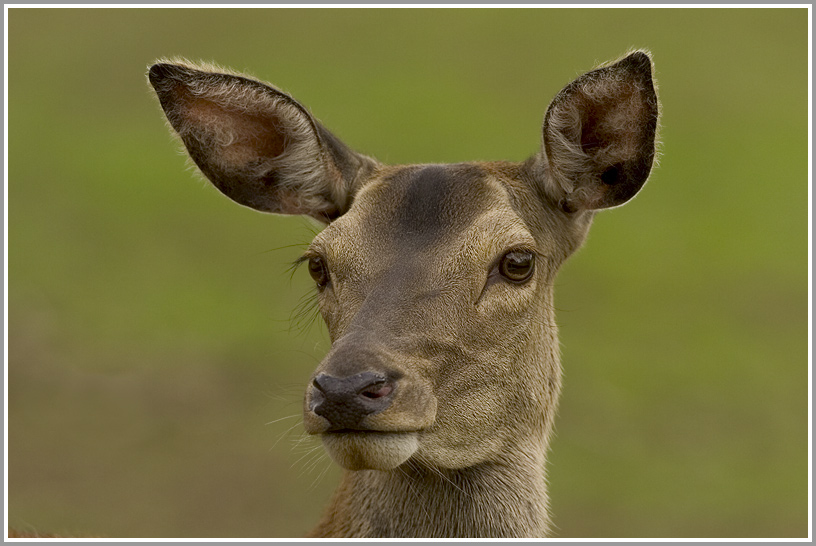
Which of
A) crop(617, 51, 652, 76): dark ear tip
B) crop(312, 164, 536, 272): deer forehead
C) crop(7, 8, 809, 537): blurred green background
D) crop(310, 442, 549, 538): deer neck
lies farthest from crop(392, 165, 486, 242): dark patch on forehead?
crop(7, 8, 809, 537): blurred green background

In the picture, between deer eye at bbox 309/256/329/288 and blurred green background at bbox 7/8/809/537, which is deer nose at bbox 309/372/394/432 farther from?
blurred green background at bbox 7/8/809/537

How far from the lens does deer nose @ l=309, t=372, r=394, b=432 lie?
17.3ft

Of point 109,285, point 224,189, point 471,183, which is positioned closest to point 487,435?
point 471,183

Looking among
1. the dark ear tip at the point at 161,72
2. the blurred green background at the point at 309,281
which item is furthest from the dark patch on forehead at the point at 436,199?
the blurred green background at the point at 309,281

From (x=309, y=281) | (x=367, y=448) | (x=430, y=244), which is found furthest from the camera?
(x=309, y=281)

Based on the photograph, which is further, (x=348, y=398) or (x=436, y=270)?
(x=436, y=270)

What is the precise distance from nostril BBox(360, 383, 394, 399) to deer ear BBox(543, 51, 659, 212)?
1.87 m

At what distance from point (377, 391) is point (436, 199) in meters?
1.43

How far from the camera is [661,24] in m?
29.1

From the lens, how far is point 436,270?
239 inches

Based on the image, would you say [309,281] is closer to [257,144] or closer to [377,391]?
[257,144]

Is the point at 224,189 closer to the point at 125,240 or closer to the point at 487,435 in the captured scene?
the point at 487,435

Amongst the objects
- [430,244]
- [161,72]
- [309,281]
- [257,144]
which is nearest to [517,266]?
[430,244]

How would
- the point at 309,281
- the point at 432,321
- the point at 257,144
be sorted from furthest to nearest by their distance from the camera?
the point at 309,281 < the point at 257,144 < the point at 432,321
